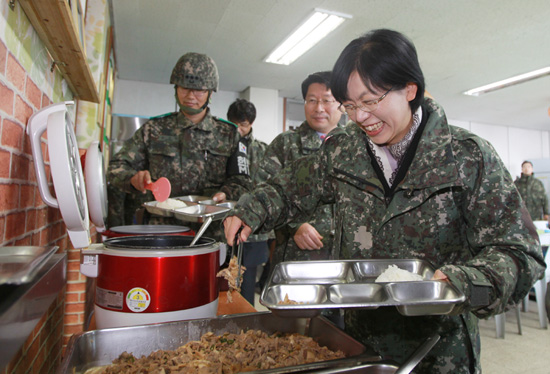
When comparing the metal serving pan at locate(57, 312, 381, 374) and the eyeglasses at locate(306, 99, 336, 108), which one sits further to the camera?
the eyeglasses at locate(306, 99, 336, 108)

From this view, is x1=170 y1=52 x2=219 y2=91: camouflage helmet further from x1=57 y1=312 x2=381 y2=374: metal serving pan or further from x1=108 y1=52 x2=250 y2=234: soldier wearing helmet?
x1=57 y1=312 x2=381 y2=374: metal serving pan

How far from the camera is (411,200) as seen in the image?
1.07 meters

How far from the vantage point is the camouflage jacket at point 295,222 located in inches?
74.5

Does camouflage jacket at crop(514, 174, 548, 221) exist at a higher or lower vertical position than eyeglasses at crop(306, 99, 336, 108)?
lower

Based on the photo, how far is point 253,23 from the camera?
4.11m

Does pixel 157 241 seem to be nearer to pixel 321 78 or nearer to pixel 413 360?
pixel 413 360

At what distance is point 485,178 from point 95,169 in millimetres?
1100

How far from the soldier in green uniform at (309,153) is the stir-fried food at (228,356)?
875 millimetres

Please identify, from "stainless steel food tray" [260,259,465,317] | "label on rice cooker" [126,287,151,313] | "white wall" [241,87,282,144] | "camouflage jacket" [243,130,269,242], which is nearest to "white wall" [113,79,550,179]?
"white wall" [241,87,282,144]

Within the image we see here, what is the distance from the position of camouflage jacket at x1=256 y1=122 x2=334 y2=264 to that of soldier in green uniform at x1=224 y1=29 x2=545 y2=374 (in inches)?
26.2

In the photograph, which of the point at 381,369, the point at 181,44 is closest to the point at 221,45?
the point at 181,44

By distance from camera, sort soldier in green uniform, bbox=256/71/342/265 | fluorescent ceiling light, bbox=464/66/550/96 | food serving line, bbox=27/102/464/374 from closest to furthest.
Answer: food serving line, bbox=27/102/464/374 < soldier in green uniform, bbox=256/71/342/265 < fluorescent ceiling light, bbox=464/66/550/96

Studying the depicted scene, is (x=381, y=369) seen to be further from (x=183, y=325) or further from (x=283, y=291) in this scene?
(x=183, y=325)

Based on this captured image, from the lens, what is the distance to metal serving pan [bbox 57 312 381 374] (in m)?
0.75
